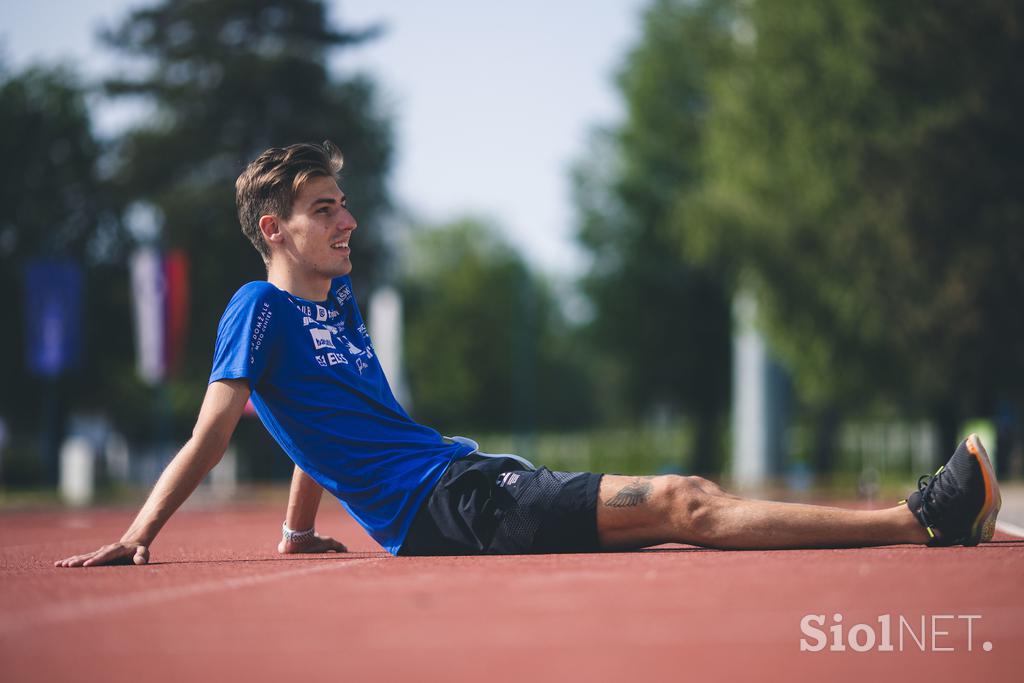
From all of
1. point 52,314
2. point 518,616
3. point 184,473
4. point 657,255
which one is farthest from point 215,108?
point 518,616

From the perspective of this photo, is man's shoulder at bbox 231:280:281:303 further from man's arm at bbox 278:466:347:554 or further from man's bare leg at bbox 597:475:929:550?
man's bare leg at bbox 597:475:929:550

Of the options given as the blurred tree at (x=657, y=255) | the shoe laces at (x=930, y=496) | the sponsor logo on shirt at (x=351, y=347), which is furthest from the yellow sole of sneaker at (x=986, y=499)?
the blurred tree at (x=657, y=255)

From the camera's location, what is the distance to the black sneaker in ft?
16.1

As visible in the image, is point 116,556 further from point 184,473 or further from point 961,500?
point 961,500

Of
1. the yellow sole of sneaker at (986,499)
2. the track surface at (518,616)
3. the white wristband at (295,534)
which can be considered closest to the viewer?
the track surface at (518,616)

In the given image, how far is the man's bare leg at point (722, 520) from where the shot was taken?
5.09m

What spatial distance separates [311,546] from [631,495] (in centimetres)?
173

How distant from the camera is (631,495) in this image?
509 cm

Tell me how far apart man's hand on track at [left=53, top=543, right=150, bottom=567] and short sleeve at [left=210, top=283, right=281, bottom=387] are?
27.2 inches

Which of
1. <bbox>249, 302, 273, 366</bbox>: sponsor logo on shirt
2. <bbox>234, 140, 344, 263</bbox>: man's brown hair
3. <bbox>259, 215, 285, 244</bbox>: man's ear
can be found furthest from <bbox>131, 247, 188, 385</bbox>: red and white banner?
<bbox>249, 302, 273, 366</bbox>: sponsor logo on shirt

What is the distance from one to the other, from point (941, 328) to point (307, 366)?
19927 millimetres

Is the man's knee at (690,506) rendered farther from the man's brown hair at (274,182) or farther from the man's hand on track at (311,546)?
the man's brown hair at (274,182)

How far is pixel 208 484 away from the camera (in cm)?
3331

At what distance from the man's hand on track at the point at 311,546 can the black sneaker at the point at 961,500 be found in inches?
99.1
